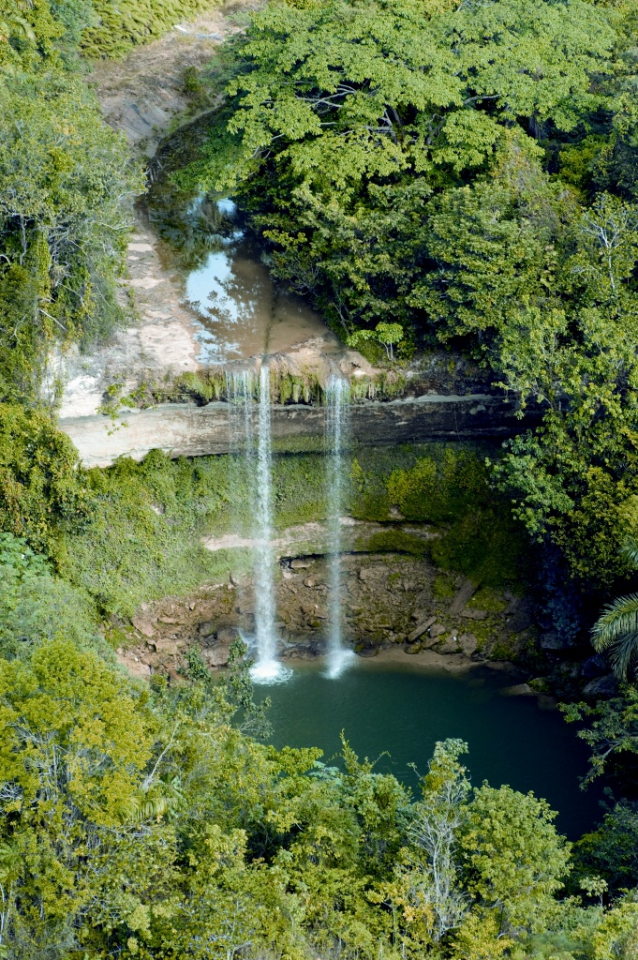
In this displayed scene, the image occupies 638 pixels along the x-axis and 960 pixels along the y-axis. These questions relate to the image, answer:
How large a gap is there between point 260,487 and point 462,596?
5265mm

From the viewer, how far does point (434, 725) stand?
22.0 meters

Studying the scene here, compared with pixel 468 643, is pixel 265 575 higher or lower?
higher

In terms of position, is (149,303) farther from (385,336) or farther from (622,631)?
(622,631)

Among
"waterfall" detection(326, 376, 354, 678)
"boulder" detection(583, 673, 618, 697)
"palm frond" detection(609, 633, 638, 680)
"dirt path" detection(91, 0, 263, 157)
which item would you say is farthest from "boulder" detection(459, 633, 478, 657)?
"dirt path" detection(91, 0, 263, 157)

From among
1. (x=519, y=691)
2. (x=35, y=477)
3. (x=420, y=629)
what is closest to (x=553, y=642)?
(x=519, y=691)

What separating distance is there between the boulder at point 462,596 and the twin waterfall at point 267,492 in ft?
8.56

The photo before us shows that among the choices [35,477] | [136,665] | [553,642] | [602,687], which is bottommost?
[602,687]

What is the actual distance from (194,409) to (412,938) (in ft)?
41.1

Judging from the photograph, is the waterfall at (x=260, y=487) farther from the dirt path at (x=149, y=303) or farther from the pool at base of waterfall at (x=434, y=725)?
the dirt path at (x=149, y=303)

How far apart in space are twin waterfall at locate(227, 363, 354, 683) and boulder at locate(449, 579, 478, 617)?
261 cm

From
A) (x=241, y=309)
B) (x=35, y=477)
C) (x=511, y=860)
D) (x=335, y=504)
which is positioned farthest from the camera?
(x=241, y=309)

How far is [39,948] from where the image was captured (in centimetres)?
1191

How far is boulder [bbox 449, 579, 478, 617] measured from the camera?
2406 cm

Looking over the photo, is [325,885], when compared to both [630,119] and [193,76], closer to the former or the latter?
[630,119]
